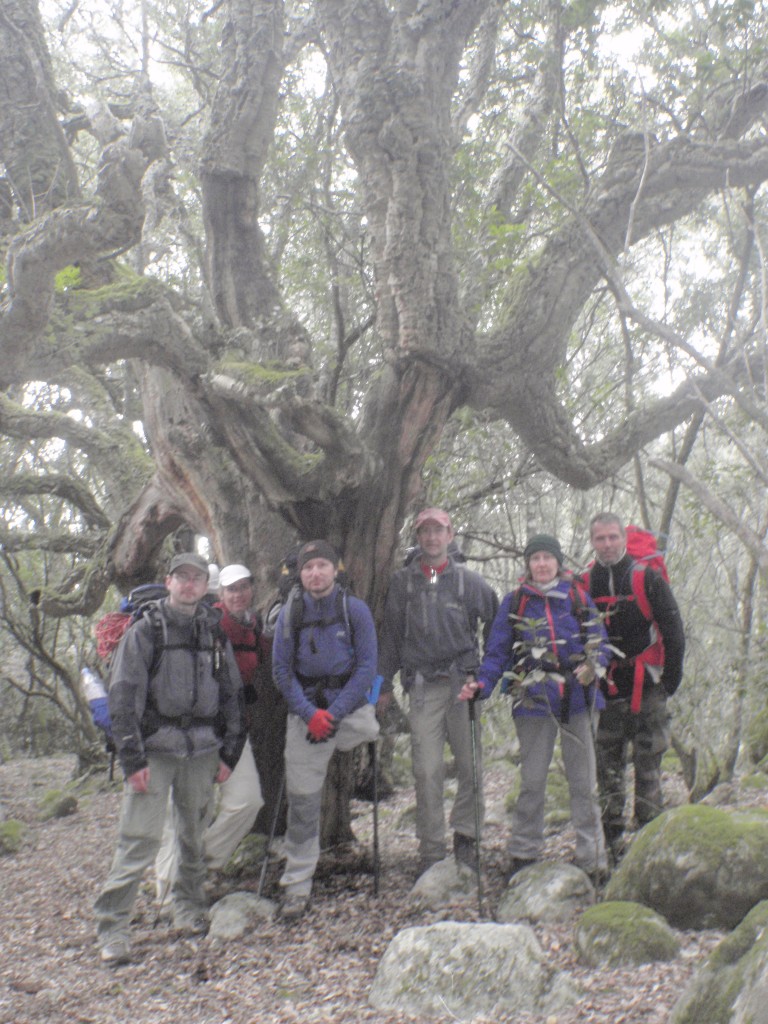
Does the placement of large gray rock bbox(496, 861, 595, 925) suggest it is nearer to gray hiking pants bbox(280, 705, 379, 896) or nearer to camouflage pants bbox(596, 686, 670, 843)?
camouflage pants bbox(596, 686, 670, 843)

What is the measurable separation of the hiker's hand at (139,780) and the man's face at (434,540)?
95.2 inches

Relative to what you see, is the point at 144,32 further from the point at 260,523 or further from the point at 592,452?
the point at 592,452

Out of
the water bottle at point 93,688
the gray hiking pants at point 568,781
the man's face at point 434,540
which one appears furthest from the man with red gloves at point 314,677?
the water bottle at point 93,688

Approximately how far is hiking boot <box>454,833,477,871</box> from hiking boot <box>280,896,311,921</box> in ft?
3.68

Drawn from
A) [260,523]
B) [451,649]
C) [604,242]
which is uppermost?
[604,242]

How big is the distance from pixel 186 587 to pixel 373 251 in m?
3.05

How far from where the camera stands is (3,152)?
19.6 ft

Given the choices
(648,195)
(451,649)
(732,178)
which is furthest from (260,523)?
(732,178)

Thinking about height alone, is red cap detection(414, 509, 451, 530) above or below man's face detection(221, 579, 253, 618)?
above

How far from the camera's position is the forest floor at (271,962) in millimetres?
4047

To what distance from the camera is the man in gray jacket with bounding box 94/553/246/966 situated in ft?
17.0

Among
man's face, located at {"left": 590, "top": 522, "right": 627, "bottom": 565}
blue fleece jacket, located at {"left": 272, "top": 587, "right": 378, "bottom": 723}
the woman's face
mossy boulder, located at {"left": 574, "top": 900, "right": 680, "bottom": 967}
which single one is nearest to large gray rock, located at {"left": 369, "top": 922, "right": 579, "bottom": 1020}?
mossy boulder, located at {"left": 574, "top": 900, "right": 680, "bottom": 967}

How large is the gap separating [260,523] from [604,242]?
373 cm

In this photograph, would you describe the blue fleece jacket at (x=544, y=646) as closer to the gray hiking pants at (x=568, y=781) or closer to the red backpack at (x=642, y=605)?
the gray hiking pants at (x=568, y=781)
